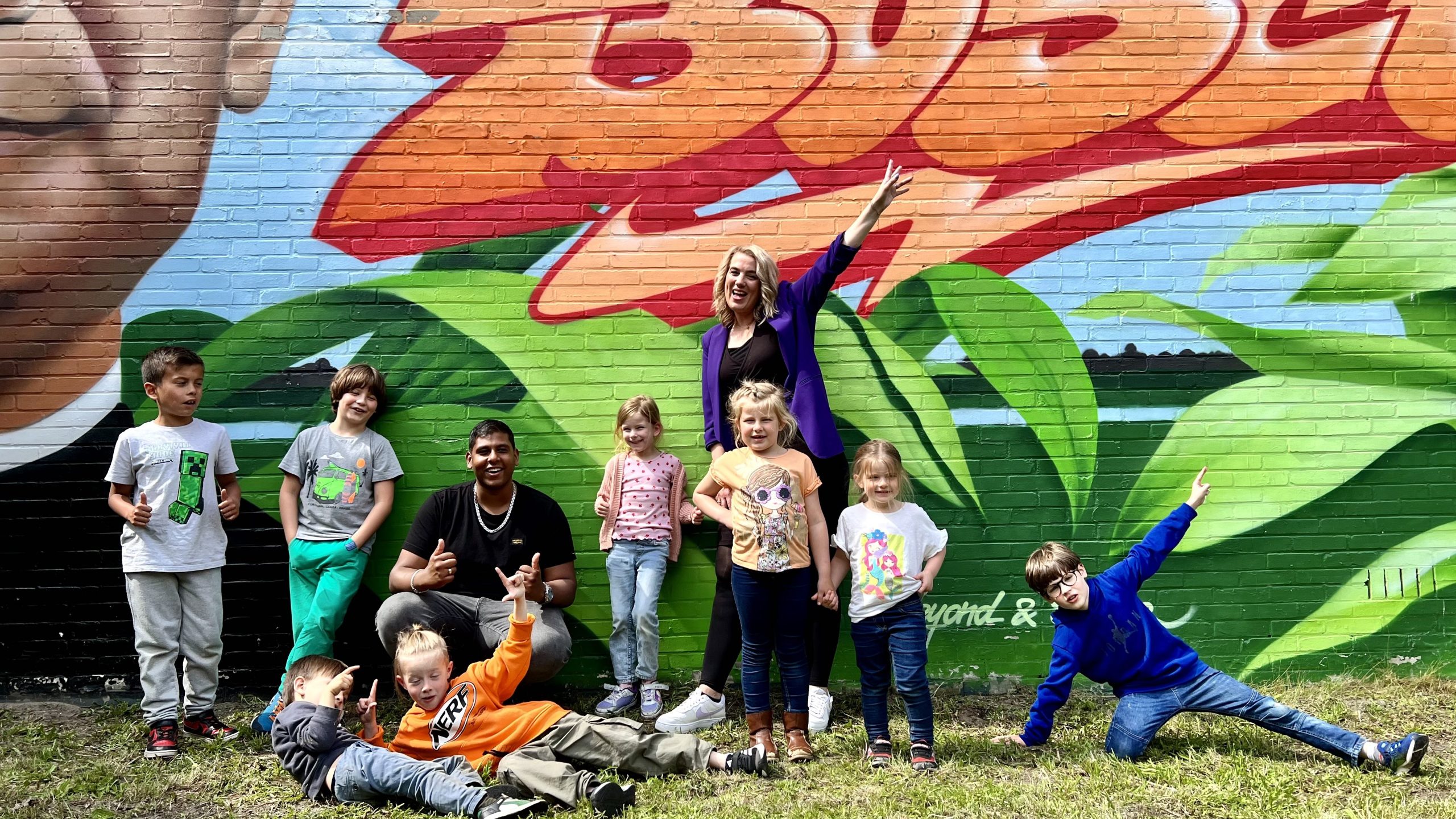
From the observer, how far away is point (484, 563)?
5051mm

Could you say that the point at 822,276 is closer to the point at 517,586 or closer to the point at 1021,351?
the point at 1021,351

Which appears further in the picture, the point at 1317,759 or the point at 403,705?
the point at 403,705

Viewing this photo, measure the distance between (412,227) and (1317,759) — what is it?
469 cm

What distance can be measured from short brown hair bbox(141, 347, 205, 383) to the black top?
2.43 meters

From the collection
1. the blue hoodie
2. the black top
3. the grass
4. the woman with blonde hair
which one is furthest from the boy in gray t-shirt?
the blue hoodie

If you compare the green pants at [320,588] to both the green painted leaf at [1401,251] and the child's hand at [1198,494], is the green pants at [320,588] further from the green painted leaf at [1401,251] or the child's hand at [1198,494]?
the green painted leaf at [1401,251]

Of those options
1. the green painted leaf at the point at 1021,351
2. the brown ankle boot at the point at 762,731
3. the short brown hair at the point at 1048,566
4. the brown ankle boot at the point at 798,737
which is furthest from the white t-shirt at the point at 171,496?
the short brown hair at the point at 1048,566

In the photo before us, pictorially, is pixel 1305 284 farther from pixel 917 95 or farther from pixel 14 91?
pixel 14 91

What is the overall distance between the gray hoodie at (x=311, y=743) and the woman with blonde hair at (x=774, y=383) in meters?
1.37

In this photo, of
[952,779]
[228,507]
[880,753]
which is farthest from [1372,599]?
[228,507]

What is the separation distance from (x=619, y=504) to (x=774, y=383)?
102 centimetres

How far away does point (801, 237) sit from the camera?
18.0 feet

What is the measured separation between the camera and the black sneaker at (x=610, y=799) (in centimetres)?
380

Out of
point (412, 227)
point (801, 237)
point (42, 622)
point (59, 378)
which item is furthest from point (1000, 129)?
point (42, 622)
